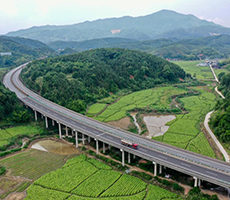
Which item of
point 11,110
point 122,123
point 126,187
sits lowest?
point 122,123

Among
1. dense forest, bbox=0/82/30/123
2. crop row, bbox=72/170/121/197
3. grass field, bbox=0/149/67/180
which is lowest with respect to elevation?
grass field, bbox=0/149/67/180

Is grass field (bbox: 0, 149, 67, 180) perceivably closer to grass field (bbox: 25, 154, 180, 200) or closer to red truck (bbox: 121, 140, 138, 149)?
grass field (bbox: 25, 154, 180, 200)

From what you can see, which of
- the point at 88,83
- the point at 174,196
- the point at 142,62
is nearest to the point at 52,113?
the point at 88,83

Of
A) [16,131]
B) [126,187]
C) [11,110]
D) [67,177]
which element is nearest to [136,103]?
[11,110]

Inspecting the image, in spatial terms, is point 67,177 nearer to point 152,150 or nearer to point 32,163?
point 32,163

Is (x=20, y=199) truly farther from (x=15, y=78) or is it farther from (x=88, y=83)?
(x=15, y=78)

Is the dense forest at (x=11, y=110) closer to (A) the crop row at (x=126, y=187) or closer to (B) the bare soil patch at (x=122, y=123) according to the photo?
(B) the bare soil patch at (x=122, y=123)

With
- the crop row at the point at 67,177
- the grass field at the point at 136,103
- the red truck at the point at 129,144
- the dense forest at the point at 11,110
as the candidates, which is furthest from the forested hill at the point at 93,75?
the red truck at the point at 129,144

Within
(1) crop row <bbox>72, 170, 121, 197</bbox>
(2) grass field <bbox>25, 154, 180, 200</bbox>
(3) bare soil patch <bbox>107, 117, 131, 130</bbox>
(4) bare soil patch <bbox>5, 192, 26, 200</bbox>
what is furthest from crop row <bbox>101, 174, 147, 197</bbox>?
(3) bare soil patch <bbox>107, 117, 131, 130</bbox>
